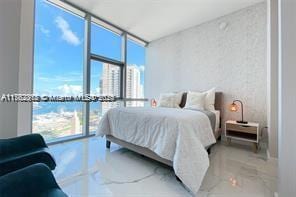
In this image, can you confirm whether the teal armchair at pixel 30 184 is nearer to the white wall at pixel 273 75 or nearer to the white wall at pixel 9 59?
the white wall at pixel 9 59

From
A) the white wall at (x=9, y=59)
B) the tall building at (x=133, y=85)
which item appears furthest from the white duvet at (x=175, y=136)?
the tall building at (x=133, y=85)

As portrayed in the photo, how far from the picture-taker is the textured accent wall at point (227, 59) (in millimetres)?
3000

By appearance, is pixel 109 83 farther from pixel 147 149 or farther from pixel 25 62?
pixel 147 149

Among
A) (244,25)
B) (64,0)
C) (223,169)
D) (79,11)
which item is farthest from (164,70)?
(223,169)

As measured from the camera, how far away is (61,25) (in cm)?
322

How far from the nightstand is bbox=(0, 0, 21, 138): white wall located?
3340 millimetres

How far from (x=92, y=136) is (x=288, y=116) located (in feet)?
11.5

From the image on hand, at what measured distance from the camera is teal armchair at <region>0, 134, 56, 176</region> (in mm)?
1212

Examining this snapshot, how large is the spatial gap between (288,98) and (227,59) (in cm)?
257

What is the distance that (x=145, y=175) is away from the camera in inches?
75.7

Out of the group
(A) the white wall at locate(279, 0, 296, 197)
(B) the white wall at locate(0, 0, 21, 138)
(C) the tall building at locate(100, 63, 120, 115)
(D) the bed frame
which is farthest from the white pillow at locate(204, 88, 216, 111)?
(B) the white wall at locate(0, 0, 21, 138)

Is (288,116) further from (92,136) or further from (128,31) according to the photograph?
(128,31)

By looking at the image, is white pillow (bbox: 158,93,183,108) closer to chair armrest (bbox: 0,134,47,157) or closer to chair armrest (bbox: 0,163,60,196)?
chair armrest (bbox: 0,134,47,157)

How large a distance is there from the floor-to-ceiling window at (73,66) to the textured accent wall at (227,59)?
1565 mm
